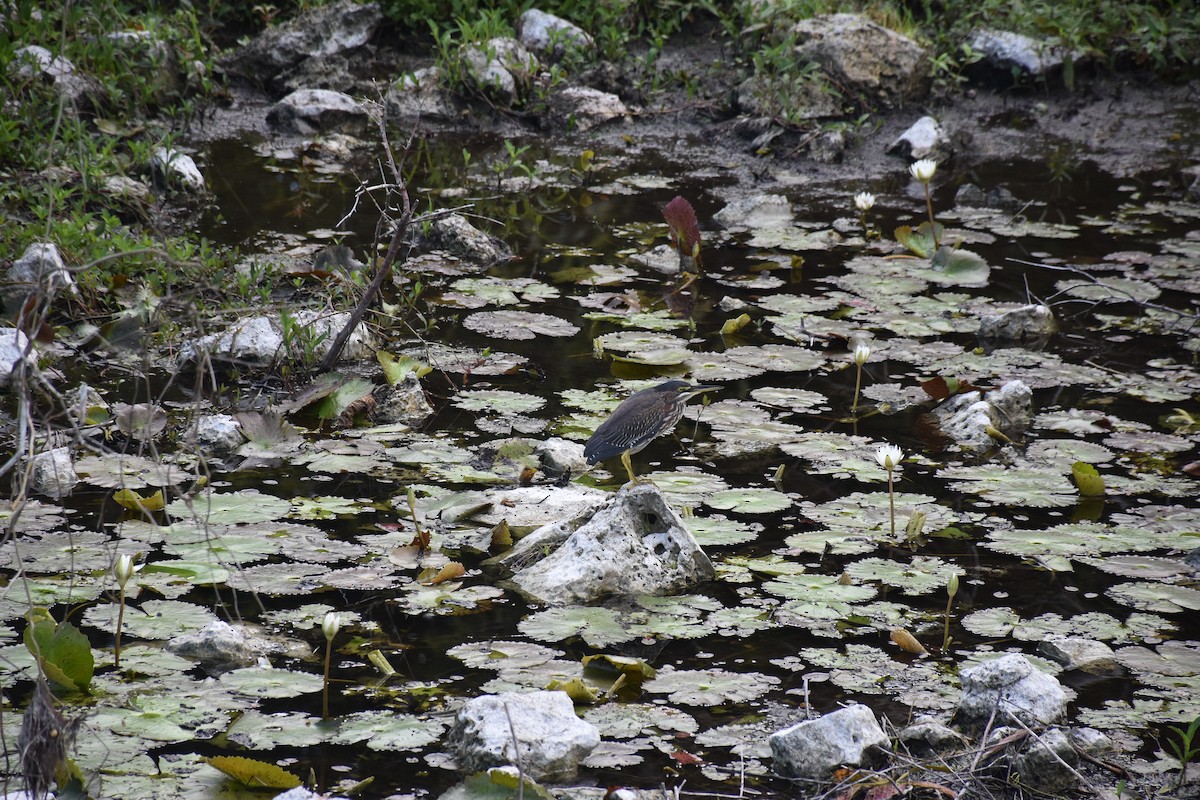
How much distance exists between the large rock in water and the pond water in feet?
0.29

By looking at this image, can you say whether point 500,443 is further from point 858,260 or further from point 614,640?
point 858,260

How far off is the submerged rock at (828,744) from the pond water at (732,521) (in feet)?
0.31

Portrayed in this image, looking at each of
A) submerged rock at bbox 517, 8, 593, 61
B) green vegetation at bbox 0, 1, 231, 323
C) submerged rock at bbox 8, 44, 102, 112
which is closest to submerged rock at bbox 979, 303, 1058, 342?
green vegetation at bbox 0, 1, 231, 323

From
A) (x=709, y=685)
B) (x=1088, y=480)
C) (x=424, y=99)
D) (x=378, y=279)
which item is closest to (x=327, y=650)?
(x=709, y=685)

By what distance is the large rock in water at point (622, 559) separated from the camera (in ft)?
12.6

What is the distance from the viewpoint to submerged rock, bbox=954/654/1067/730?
3131mm

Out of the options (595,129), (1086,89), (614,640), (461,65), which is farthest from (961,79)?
(614,640)

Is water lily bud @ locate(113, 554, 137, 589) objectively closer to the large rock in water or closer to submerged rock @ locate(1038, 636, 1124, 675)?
the large rock in water

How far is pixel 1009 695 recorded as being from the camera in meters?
3.16

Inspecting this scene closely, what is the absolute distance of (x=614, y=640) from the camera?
3617 millimetres

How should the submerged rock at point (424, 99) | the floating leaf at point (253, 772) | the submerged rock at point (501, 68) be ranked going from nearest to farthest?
the floating leaf at point (253, 772) < the submerged rock at point (501, 68) < the submerged rock at point (424, 99)

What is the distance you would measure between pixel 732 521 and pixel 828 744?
1.48 metres

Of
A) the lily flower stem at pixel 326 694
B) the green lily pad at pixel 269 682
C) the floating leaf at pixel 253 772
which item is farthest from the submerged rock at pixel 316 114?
the floating leaf at pixel 253 772

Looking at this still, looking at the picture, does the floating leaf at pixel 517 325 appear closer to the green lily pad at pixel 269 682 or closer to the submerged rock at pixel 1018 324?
the submerged rock at pixel 1018 324
